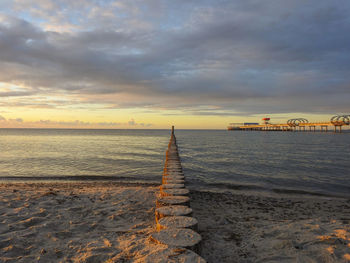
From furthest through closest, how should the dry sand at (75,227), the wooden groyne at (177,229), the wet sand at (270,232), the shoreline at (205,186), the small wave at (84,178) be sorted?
the small wave at (84,178), the shoreline at (205,186), the wet sand at (270,232), the dry sand at (75,227), the wooden groyne at (177,229)

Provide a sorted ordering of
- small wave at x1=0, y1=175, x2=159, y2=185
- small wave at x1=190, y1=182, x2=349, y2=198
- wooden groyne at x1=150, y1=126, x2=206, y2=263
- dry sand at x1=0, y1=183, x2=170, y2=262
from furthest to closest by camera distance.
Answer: small wave at x1=0, y1=175, x2=159, y2=185, small wave at x1=190, y1=182, x2=349, y2=198, dry sand at x1=0, y1=183, x2=170, y2=262, wooden groyne at x1=150, y1=126, x2=206, y2=263

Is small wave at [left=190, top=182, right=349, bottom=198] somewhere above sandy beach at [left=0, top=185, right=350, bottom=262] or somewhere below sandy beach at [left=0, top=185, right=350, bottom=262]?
below

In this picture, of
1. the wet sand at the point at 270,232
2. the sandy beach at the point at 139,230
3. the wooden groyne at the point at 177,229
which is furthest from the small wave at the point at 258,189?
the wooden groyne at the point at 177,229

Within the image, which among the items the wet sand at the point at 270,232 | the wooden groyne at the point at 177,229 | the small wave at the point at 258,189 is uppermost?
the wooden groyne at the point at 177,229

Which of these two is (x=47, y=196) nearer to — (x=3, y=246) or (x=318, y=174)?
(x=3, y=246)

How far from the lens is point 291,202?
8.60 metres

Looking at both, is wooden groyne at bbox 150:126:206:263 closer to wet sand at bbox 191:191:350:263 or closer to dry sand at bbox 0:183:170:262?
dry sand at bbox 0:183:170:262

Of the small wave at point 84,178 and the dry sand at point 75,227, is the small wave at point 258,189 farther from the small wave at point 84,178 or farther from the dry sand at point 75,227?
the dry sand at point 75,227

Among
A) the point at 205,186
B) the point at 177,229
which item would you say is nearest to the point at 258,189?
the point at 205,186

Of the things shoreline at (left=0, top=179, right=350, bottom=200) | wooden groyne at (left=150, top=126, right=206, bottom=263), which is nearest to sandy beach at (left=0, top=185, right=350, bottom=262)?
wooden groyne at (left=150, top=126, right=206, bottom=263)

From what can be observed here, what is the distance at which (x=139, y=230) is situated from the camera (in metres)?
4.98

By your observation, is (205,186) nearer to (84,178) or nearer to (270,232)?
(270,232)

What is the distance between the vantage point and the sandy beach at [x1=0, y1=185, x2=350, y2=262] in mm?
3852

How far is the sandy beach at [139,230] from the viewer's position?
12.6 feet
